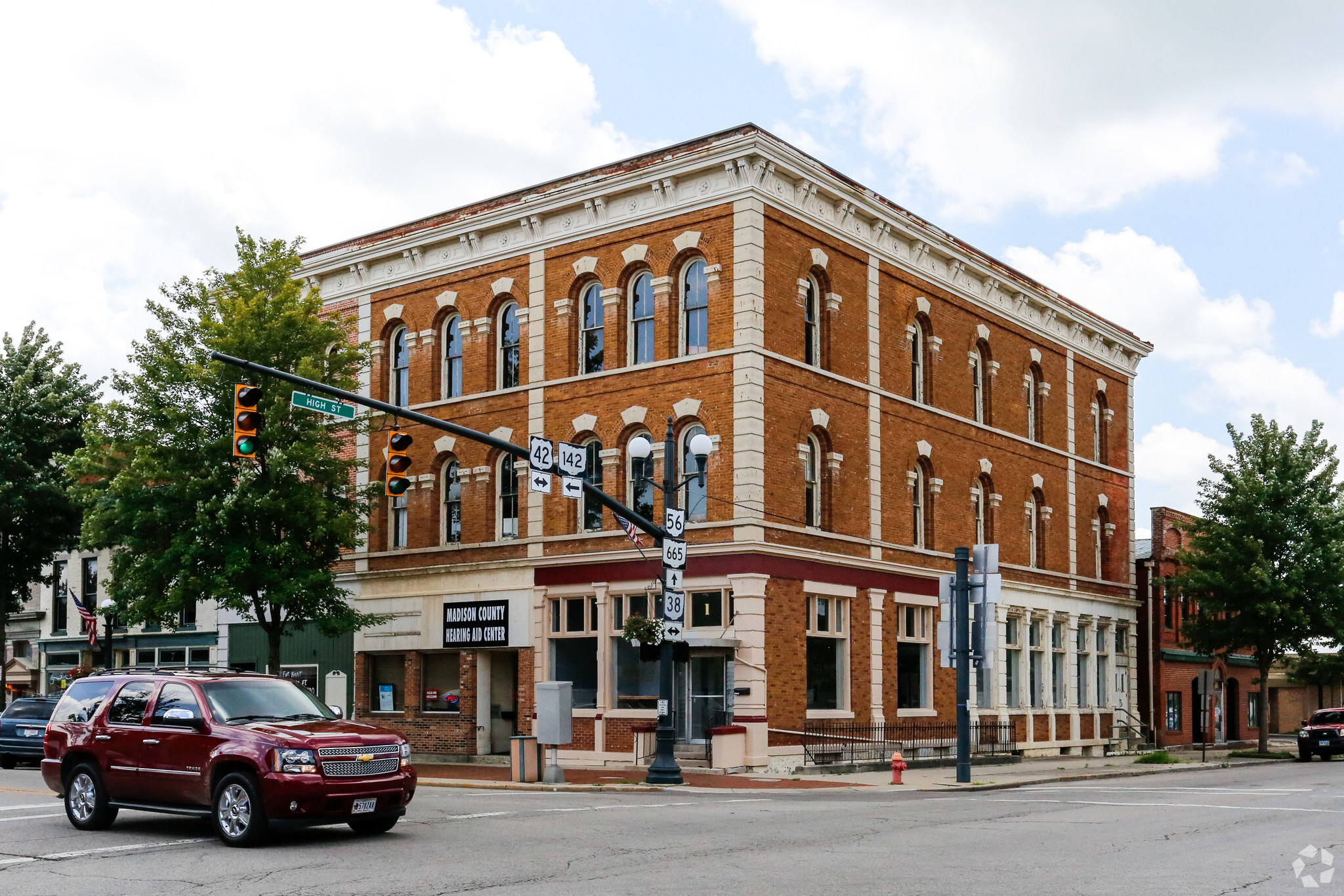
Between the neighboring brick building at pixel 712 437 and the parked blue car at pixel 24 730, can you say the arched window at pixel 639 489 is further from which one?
the parked blue car at pixel 24 730

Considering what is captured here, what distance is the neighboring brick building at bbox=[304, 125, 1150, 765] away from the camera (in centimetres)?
2955

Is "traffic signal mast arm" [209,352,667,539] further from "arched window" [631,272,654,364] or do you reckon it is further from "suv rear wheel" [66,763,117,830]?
"arched window" [631,272,654,364]

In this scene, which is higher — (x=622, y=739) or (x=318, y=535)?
(x=318, y=535)

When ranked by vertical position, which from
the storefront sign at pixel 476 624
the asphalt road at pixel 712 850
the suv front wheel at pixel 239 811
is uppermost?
the storefront sign at pixel 476 624

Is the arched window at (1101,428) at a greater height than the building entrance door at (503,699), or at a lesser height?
greater

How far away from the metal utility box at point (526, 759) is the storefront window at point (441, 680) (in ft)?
28.8

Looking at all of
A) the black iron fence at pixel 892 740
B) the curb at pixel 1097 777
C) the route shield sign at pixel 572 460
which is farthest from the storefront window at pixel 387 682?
the curb at pixel 1097 777

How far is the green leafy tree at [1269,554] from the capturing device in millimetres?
43562

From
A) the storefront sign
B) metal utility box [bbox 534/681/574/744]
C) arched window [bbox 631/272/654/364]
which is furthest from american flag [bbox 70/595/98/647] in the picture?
metal utility box [bbox 534/681/574/744]

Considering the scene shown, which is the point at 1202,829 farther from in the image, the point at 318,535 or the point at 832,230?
the point at 318,535

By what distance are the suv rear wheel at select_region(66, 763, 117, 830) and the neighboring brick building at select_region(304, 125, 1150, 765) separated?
47.8ft

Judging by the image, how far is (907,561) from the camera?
34406 mm

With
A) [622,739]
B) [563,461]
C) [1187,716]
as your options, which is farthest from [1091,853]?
[1187,716]

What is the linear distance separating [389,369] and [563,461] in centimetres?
1431
